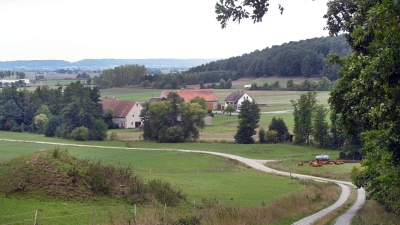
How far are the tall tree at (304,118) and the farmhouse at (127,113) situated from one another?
29.8 meters

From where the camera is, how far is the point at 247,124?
79375mm

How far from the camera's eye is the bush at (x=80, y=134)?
79125 mm

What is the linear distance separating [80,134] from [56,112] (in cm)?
1352

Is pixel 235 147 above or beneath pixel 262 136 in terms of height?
beneath

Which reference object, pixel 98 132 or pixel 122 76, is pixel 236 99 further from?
pixel 122 76

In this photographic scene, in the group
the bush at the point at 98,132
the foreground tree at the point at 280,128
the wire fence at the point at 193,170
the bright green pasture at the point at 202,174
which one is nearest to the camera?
the bright green pasture at the point at 202,174

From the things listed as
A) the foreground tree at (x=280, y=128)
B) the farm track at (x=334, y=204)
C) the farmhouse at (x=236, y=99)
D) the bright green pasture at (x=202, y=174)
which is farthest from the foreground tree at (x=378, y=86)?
the farmhouse at (x=236, y=99)

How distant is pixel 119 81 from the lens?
145250mm

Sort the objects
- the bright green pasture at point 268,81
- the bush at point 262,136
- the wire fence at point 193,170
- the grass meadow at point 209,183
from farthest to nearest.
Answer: the bright green pasture at point 268,81
the bush at point 262,136
the wire fence at point 193,170
the grass meadow at point 209,183

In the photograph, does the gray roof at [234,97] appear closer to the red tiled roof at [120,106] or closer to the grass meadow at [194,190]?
the red tiled roof at [120,106]

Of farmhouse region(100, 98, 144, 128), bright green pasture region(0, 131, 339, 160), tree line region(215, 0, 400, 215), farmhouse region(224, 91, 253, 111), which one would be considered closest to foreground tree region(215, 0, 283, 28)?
tree line region(215, 0, 400, 215)

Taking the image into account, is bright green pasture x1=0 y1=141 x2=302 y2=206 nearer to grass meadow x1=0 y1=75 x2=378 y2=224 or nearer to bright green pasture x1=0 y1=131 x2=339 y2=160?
grass meadow x1=0 y1=75 x2=378 y2=224

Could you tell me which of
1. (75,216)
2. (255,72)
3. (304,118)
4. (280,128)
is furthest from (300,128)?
(255,72)

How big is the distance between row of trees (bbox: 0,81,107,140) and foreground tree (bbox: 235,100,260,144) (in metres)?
21.5
